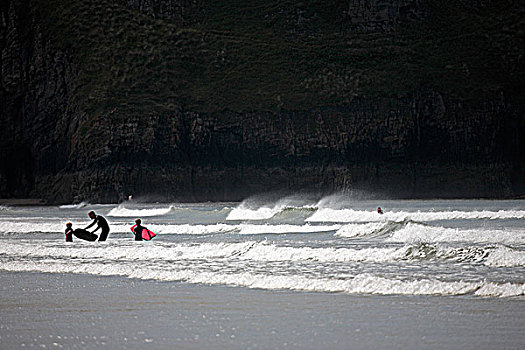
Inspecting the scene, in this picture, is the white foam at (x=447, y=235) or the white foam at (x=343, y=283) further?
the white foam at (x=447, y=235)

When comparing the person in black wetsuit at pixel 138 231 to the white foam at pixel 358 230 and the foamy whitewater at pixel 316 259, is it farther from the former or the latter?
the white foam at pixel 358 230

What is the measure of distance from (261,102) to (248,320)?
86899 millimetres

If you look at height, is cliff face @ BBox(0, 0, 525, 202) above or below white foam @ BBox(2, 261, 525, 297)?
above

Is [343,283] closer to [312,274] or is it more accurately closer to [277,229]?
[312,274]

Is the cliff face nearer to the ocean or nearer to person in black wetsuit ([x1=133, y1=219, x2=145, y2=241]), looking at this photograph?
the ocean

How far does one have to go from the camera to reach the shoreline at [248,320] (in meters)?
10.9

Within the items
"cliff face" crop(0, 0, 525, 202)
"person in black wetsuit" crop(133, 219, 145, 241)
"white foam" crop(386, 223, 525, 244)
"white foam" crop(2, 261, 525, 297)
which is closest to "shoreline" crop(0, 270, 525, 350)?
"white foam" crop(2, 261, 525, 297)

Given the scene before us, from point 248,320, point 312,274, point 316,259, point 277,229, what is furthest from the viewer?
point 277,229

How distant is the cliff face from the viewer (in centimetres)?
9194

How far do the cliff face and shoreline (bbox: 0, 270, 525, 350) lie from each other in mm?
75779

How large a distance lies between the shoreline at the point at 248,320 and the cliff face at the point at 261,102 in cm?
7578

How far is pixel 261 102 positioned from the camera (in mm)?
98688

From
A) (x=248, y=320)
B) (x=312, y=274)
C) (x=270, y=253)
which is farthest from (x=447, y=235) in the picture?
(x=248, y=320)

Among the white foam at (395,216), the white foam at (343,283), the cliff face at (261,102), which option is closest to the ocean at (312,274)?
the white foam at (343,283)
